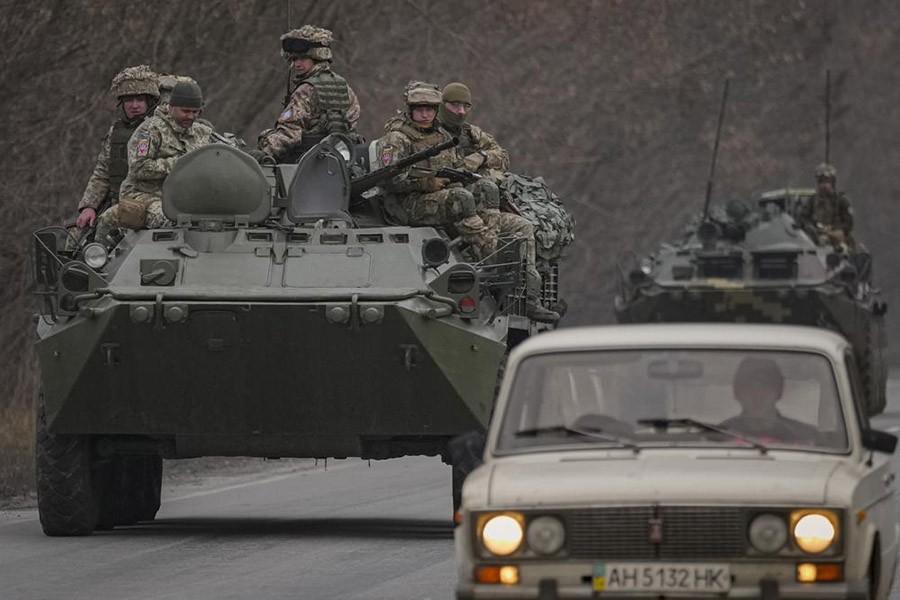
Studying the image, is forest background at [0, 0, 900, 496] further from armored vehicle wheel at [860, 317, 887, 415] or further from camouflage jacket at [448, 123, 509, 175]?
armored vehicle wheel at [860, 317, 887, 415]

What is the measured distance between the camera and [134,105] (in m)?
17.2

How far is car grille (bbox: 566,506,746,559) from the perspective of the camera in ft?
28.4

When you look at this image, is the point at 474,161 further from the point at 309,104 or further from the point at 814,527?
the point at 814,527

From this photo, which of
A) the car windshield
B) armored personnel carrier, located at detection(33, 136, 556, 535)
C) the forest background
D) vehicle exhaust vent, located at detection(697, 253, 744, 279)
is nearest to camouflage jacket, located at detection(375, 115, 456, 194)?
→ armored personnel carrier, located at detection(33, 136, 556, 535)

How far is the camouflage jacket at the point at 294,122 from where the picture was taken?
1738 cm

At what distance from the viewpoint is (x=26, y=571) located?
1341cm

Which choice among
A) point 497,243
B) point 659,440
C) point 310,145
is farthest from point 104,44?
A: point 659,440

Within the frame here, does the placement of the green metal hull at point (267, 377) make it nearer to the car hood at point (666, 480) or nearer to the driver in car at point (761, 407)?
the driver in car at point (761, 407)

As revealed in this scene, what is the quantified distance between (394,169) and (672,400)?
731 centimetres

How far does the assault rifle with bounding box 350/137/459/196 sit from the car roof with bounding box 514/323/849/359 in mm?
6682

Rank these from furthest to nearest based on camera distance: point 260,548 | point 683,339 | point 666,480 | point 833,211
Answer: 1. point 833,211
2. point 260,548
3. point 683,339
4. point 666,480

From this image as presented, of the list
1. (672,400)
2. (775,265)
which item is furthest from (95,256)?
(775,265)

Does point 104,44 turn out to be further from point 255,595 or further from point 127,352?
point 255,595

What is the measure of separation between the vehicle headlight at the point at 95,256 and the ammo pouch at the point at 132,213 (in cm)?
95
